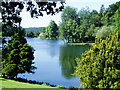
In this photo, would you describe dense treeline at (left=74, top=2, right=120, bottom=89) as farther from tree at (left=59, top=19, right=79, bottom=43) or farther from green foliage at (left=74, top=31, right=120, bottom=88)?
tree at (left=59, top=19, right=79, bottom=43)

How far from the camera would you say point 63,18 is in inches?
2089

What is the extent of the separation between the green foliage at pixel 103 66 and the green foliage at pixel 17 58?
4.08 meters

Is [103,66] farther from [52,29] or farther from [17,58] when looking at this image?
[52,29]

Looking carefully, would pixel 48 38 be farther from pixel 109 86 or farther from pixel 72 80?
pixel 109 86

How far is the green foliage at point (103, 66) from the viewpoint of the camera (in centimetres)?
1047

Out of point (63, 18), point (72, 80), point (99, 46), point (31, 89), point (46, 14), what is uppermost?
point (63, 18)

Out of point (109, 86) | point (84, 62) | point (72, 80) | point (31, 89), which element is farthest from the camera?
point (72, 80)

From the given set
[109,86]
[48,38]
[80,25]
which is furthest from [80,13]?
[109,86]

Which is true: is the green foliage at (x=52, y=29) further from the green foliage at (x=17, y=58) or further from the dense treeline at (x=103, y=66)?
the dense treeline at (x=103, y=66)

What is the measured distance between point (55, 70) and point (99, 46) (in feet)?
26.9

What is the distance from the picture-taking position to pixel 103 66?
427 inches

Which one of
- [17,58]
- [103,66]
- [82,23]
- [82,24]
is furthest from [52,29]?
[103,66]

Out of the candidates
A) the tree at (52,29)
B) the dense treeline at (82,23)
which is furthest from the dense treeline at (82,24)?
the tree at (52,29)

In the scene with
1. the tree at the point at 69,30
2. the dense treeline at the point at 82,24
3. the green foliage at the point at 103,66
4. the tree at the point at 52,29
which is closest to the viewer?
the green foliage at the point at 103,66
